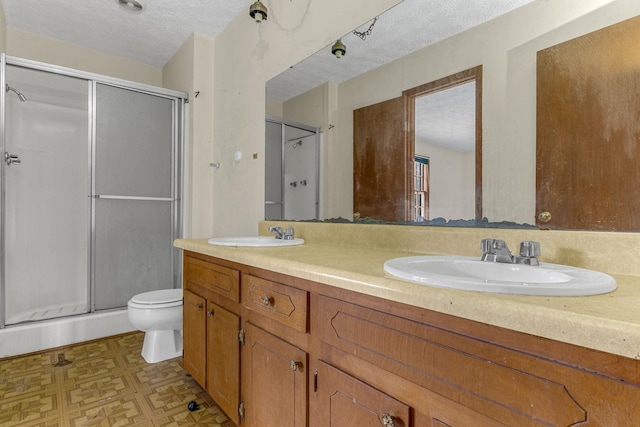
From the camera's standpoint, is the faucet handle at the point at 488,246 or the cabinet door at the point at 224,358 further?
the cabinet door at the point at 224,358

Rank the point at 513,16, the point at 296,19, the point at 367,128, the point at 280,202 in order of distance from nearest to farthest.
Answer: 1. the point at 513,16
2. the point at 367,128
3. the point at 296,19
4. the point at 280,202

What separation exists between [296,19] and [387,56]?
0.71 meters

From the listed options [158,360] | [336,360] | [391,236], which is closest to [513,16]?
[391,236]

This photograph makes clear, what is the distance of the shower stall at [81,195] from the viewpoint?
7.30ft

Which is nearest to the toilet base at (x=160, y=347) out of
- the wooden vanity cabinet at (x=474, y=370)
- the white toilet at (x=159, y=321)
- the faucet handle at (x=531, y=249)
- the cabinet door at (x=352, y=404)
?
the white toilet at (x=159, y=321)

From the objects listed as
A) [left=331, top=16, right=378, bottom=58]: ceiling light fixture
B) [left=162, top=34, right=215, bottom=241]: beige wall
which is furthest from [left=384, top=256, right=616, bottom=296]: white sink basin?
[left=162, top=34, right=215, bottom=241]: beige wall

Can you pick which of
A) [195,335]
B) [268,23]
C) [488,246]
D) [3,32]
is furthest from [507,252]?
[3,32]

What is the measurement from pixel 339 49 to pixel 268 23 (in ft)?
2.40

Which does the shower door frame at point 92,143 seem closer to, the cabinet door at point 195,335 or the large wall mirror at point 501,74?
the cabinet door at point 195,335

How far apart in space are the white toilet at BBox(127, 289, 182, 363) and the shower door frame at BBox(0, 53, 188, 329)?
2.26 ft

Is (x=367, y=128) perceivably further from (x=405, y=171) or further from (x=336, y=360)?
(x=336, y=360)

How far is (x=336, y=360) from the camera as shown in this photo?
32.3 inches

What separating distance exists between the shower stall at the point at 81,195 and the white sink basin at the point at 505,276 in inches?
95.8

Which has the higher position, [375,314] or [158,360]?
[375,314]
